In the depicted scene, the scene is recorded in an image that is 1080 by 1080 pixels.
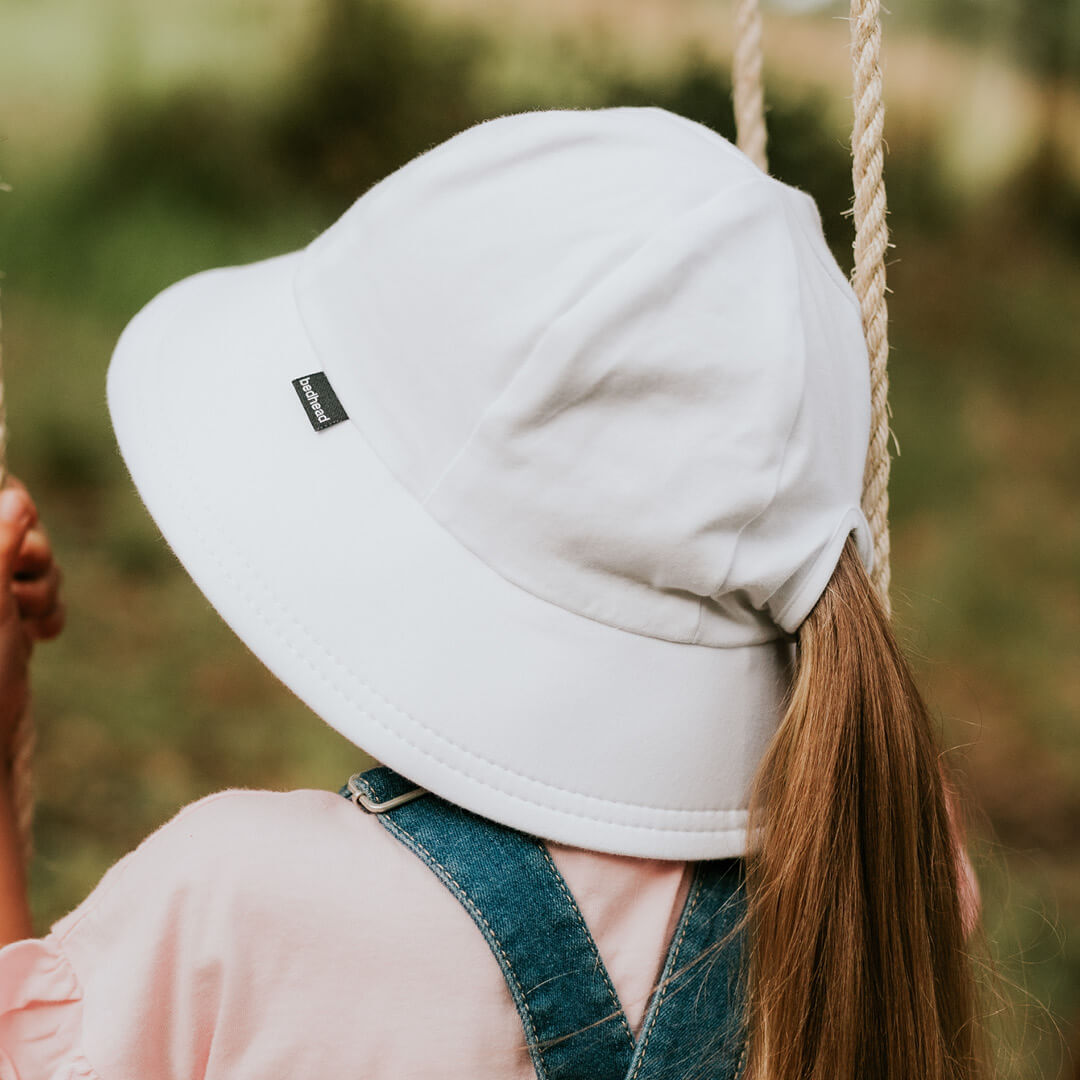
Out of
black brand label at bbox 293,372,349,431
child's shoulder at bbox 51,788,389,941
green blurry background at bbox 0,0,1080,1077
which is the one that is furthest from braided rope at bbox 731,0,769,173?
green blurry background at bbox 0,0,1080,1077

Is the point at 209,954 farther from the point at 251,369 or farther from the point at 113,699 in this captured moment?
the point at 113,699

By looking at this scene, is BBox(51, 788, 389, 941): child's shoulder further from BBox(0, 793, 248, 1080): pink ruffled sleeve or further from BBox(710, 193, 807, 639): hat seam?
BBox(710, 193, 807, 639): hat seam

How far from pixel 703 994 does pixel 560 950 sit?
0.22 feet

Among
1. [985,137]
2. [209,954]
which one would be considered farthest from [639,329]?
[985,137]

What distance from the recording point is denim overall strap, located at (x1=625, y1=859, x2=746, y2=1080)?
403 millimetres

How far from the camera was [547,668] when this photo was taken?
392 mm

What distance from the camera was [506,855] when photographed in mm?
389

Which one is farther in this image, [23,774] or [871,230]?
[23,774]

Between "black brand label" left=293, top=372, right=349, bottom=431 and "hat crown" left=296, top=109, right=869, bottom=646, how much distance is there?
1 cm

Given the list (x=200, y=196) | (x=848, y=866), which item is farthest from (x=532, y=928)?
(x=200, y=196)

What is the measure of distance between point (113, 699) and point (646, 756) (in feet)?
3.51

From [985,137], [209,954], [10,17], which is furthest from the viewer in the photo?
[985,137]

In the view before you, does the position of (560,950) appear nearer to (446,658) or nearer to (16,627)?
(446,658)

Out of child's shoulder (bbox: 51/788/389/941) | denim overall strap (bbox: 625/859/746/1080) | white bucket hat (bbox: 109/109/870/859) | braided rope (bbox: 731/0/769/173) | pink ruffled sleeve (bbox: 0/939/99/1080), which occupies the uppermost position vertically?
braided rope (bbox: 731/0/769/173)
